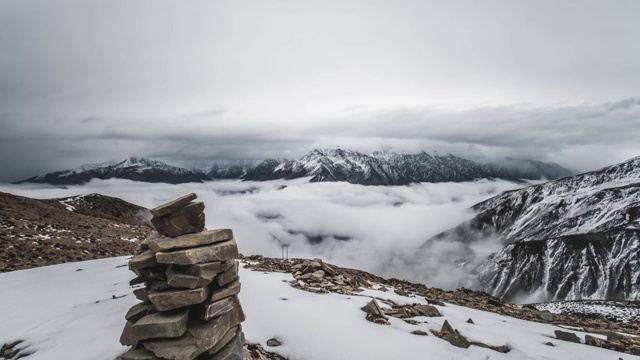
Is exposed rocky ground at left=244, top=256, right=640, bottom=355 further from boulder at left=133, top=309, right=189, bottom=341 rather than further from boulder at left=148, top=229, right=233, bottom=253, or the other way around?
boulder at left=133, top=309, right=189, bottom=341

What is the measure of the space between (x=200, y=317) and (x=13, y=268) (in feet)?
122

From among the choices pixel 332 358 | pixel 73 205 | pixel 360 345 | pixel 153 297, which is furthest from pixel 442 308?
pixel 73 205

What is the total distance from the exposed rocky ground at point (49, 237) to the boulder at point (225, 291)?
36.8 metres

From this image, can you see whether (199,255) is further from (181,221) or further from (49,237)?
(49,237)

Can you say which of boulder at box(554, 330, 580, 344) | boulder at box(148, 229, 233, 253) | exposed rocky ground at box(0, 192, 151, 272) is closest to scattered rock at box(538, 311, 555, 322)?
boulder at box(554, 330, 580, 344)

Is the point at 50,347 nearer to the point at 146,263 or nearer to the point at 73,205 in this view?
the point at 146,263

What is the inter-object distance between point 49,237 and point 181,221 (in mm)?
50870

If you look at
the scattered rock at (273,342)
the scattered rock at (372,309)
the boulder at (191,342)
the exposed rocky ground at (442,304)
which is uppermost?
the boulder at (191,342)

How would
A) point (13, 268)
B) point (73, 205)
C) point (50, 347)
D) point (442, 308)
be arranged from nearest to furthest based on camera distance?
point (50, 347) → point (442, 308) → point (13, 268) → point (73, 205)

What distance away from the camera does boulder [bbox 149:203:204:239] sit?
1229 cm

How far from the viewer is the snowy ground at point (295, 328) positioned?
1393 cm

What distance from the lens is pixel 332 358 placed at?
1332 cm

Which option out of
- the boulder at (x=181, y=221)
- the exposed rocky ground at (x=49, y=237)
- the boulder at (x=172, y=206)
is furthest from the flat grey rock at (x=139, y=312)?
the exposed rocky ground at (x=49, y=237)

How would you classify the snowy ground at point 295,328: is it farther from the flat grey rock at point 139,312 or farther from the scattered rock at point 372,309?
the flat grey rock at point 139,312
